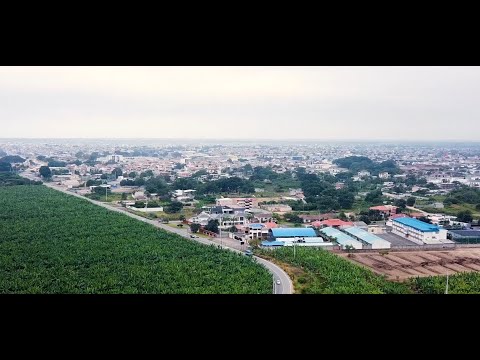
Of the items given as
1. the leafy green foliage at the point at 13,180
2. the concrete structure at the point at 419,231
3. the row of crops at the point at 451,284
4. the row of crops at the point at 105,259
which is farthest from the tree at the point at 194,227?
the leafy green foliage at the point at 13,180

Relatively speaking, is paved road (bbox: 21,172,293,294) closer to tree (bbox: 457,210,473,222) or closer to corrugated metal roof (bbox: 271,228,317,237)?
corrugated metal roof (bbox: 271,228,317,237)

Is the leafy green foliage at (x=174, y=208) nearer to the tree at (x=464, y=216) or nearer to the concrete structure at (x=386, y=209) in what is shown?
the concrete structure at (x=386, y=209)

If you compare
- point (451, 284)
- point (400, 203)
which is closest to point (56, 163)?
point (400, 203)

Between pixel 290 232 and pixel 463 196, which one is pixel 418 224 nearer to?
pixel 290 232

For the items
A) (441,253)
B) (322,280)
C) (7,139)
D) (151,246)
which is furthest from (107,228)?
(7,139)

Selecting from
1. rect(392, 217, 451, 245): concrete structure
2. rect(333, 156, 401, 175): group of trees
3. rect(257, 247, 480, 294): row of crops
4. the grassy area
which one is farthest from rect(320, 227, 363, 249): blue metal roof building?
the grassy area
